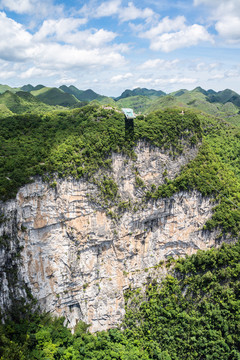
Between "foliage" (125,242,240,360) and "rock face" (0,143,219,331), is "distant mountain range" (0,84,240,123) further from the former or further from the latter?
"foliage" (125,242,240,360)

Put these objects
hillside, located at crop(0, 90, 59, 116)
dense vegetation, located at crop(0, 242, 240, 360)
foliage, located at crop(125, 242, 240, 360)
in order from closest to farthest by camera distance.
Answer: dense vegetation, located at crop(0, 242, 240, 360) → foliage, located at crop(125, 242, 240, 360) → hillside, located at crop(0, 90, 59, 116)

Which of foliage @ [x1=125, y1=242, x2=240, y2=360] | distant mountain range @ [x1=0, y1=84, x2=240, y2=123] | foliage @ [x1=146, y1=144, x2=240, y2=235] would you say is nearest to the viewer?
foliage @ [x1=125, y1=242, x2=240, y2=360]

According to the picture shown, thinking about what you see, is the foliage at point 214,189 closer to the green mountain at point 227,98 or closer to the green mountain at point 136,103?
the green mountain at point 136,103

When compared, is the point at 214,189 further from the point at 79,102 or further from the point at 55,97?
the point at 55,97

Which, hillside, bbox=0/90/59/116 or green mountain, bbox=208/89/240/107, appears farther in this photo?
green mountain, bbox=208/89/240/107

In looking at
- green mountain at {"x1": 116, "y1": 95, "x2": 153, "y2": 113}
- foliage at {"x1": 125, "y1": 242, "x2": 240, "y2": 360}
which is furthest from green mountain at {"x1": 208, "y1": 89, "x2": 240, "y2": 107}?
foliage at {"x1": 125, "y1": 242, "x2": 240, "y2": 360}

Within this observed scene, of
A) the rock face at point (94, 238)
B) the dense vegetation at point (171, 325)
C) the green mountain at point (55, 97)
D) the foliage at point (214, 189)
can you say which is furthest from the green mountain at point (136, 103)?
the dense vegetation at point (171, 325)

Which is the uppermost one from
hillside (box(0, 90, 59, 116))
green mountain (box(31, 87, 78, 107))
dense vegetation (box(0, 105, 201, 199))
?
green mountain (box(31, 87, 78, 107))
